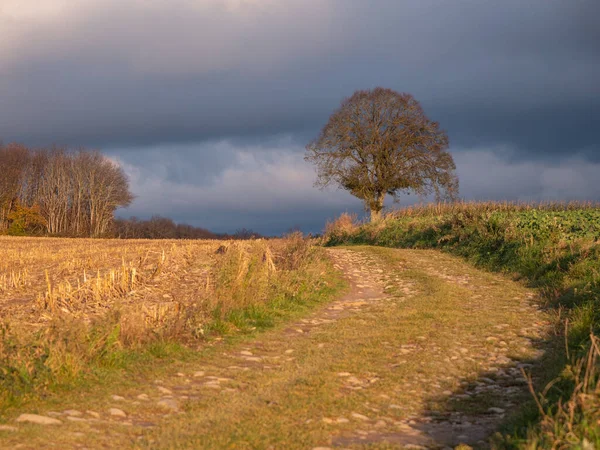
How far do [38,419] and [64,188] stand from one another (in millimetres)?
72418

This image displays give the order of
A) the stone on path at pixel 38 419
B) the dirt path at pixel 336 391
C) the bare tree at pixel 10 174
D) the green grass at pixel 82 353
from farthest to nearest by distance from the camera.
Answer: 1. the bare tree at pixel 10 174
2. the green grass at pixel 82 353
3. the stone on path at pixel 38 419
4. the dirt path at pixel 336 391

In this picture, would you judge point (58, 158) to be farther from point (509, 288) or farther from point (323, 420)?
point (323, 420)

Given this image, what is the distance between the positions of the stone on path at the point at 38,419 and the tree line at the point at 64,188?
67.3 meters

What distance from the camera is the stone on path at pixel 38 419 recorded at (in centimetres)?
546

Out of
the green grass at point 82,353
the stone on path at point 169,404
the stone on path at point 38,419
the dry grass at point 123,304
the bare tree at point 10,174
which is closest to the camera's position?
the stone on path at point 38,419

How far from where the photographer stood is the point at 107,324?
309 inches

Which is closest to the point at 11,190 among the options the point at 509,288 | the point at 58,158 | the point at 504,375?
the point at 58,158

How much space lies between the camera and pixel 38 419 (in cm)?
552

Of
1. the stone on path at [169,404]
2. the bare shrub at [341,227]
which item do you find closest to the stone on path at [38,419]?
the stone on path at [169,404]

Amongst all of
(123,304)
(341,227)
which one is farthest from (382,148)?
(123,304)

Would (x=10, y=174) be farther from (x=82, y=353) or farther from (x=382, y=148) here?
(x=82, y=353)

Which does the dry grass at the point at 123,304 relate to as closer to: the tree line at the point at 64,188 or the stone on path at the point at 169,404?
the stone on path at the point at 169,404

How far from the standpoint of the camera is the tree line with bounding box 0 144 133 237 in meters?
70.2

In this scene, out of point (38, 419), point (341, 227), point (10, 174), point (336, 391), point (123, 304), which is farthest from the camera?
point (10, 174)
